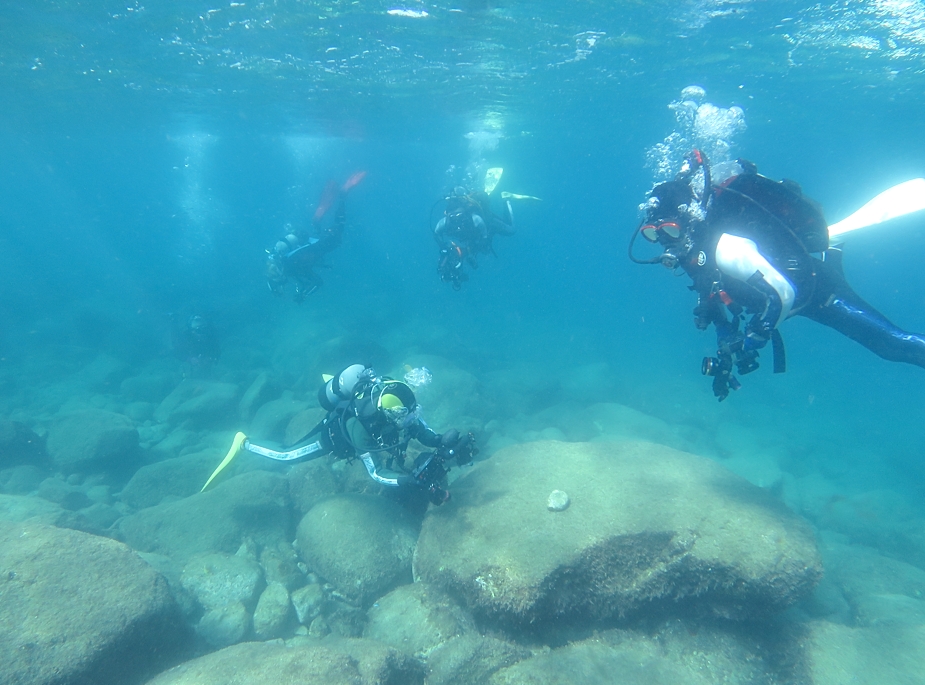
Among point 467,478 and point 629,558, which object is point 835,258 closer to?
point 629,558

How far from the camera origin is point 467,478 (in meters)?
6.46

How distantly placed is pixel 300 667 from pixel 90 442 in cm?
911

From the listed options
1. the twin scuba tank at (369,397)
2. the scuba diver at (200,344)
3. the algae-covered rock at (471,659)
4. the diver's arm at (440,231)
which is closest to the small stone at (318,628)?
the algae-covered rock at (471,659)

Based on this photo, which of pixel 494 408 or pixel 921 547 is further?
pixel 494 408

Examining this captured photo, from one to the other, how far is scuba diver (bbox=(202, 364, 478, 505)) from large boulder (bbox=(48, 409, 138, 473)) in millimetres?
6764

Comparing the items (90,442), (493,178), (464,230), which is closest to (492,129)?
(493,178)

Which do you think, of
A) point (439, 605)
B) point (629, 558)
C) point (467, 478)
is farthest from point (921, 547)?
point (439, 605)

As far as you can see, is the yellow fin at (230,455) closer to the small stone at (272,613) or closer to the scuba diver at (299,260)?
the small stone at (272,613)

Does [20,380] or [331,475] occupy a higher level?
[331,475]

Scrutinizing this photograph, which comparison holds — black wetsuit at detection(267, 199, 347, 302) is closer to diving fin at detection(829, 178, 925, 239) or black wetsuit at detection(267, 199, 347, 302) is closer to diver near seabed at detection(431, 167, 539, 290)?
diver near seabed at detection(431, 167, 539, 290)

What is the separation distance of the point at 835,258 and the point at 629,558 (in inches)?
162

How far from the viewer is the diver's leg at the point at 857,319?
4910mm

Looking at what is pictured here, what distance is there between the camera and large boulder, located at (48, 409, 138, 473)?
974 cm

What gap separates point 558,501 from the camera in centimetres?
527
